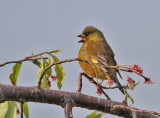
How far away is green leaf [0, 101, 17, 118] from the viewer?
286cm

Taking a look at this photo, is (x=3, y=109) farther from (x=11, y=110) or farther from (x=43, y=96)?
(x=43, y=96)

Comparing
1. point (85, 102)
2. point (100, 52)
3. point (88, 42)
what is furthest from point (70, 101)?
point (88, 42)

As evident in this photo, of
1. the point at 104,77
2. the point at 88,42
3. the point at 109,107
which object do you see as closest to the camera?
the point at 109,107

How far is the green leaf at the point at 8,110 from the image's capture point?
286 centimetres

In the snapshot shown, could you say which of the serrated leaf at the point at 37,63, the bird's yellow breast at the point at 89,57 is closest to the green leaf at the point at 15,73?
the serrated leaf at the point at 37,63

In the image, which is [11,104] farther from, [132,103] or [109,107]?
[132,103]

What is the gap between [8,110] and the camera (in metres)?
2.93

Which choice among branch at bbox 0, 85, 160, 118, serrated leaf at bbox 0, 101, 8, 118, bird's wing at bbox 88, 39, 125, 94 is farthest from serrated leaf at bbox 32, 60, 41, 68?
bird's wing at bbox 88, 39, 125, 94

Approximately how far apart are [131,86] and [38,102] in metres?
0.99

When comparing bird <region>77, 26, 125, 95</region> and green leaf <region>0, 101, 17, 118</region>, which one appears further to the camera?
bird <region>77, 26, 125, 95</region>

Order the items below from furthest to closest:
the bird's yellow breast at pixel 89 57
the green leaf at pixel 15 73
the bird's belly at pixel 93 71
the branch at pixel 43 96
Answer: the bird's yellow breast at pixel 89 57
the bird's belly at pixel 93 71
the green leaf at pixel 15 73
the branch at pixel 43 96

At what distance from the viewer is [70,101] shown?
289cm

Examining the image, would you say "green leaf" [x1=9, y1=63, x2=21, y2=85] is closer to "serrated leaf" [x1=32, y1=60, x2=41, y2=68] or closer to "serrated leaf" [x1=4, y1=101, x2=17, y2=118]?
"serrated leaf" [x1=32, y1=60, x2=41, y2=68]

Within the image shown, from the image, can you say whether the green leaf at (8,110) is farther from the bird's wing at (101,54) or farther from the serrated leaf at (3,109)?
the bird's wing at (101,54)
